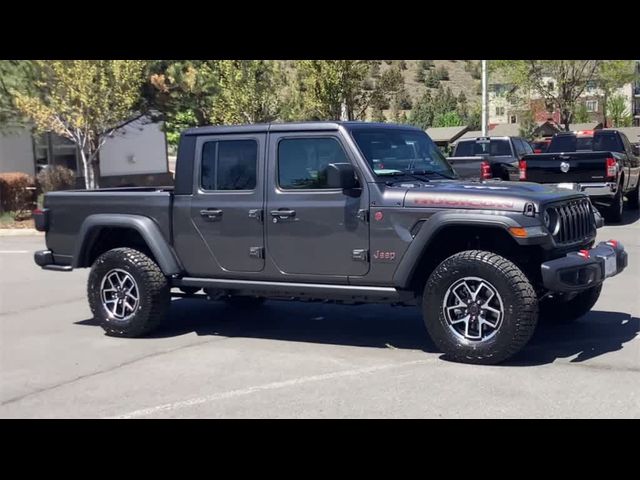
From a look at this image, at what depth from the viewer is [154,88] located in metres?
20.8

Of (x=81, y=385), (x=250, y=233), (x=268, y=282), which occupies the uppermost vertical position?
(x=250, y=233)

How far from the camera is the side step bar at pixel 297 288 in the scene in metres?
6.55

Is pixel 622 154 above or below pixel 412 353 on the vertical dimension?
above

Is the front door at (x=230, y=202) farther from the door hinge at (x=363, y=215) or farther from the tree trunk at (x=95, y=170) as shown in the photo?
the tree trunk at (x=95, y=170)

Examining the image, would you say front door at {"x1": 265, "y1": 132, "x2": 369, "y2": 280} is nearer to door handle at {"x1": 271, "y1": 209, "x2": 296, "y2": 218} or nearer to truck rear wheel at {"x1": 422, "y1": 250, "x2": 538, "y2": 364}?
door handle at {"x1": 271, "y1": 209, "x2": 296, "y2": 218}

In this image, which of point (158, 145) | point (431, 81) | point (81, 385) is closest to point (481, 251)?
point (81, 385)

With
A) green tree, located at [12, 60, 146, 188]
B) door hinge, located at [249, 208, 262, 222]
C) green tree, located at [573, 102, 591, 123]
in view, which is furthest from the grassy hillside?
door hinge, located at [249, 208, 262, 222]

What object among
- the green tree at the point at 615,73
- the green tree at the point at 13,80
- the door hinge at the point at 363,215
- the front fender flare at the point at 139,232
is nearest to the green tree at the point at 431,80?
the green tree at the point at 615,73

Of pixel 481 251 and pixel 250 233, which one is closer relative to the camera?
pixel 481 251

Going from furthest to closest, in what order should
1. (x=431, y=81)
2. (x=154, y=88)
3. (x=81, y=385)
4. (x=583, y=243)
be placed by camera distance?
(x=431, y=81)
(x=154, y=88)
(x=583, y=243)
(x=81, y=385)

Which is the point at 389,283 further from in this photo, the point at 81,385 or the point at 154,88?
the point at 154,88

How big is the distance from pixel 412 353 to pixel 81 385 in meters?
2.66

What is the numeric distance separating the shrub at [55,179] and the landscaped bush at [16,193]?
393 millimetres
